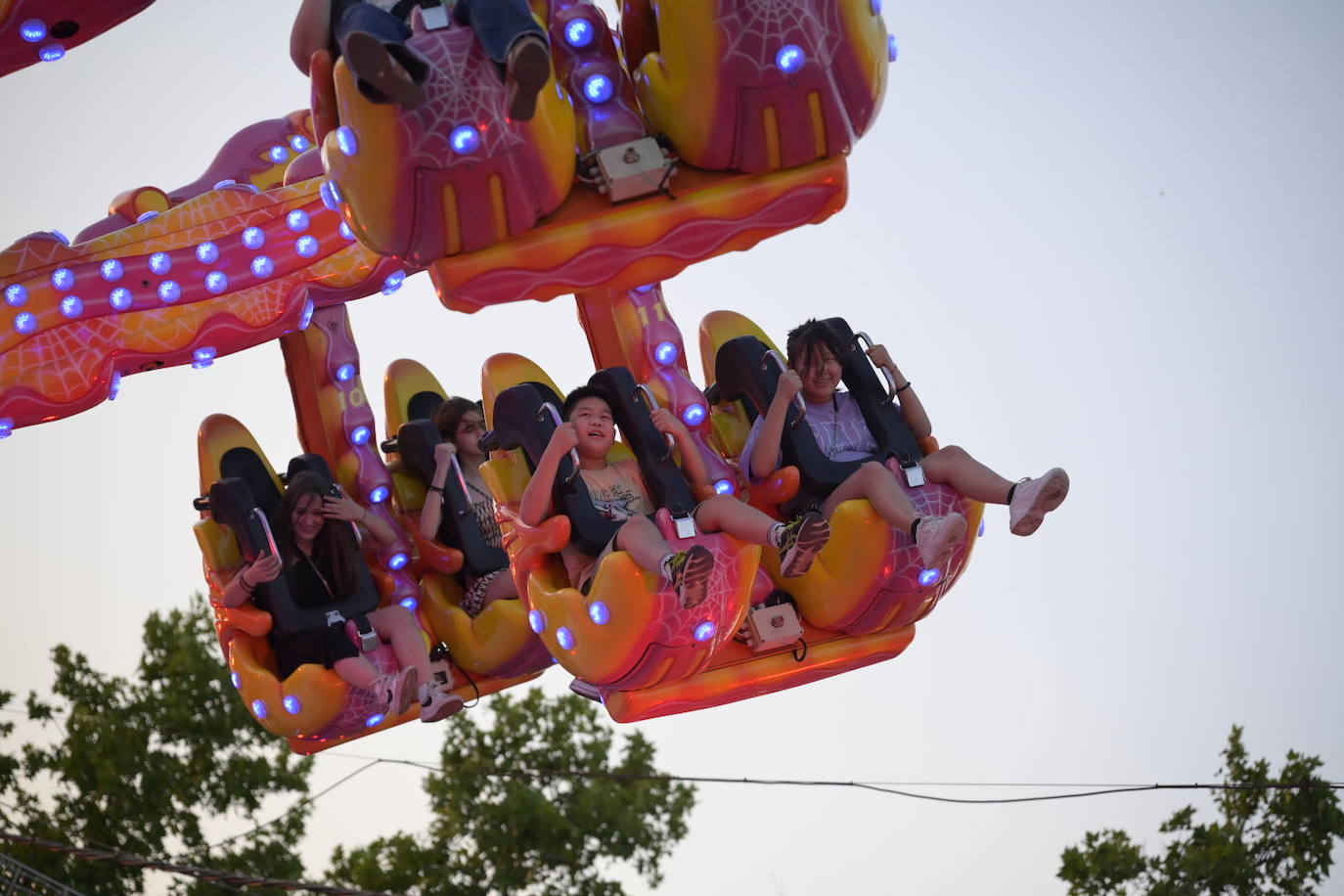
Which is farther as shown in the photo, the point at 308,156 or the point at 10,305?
the point at 308,156

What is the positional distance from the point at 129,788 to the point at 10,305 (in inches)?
190

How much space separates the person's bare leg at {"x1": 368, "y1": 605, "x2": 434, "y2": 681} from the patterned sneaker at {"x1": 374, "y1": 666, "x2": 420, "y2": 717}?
14 cm

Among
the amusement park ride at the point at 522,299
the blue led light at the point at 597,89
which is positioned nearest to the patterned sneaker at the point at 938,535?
the amusement park ride at the point at 522,299

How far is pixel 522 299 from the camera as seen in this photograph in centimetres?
400

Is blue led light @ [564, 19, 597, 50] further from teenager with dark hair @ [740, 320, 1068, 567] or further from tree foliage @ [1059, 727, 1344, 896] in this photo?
tree foliage @ [1059, 727, 1344, 896]

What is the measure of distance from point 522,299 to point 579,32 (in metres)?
0.67

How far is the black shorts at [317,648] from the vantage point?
5379mm

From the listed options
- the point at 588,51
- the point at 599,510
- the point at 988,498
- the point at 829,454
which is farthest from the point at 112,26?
the point at 988,498

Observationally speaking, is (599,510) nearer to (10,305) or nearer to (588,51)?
(588,51)

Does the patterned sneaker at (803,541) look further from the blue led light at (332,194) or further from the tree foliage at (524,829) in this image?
the tree foliage at (524,829)

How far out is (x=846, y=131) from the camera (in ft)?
13.0

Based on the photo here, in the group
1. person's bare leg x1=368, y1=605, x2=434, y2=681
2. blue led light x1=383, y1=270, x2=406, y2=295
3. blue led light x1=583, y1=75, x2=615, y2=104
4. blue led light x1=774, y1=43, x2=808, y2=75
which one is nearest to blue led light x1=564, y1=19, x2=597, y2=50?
blue led light x1=583, y1=75, x2=615, y2=104

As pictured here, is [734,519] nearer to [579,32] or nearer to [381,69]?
[579,32]

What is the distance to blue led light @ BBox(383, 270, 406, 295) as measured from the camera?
574cm
